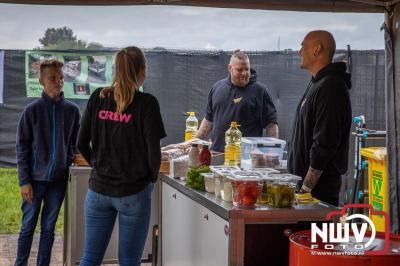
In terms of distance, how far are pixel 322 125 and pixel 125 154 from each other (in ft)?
3.60

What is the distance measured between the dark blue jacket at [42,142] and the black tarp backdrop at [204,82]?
120 inches

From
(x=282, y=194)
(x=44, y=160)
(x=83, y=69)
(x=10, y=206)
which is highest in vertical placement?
(x=83, y=69)

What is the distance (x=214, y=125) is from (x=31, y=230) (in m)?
1.87

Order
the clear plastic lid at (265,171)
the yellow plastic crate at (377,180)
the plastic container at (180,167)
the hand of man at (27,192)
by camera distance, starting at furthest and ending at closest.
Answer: the yellow plastic crate at (377,180)
the hand of man at (27,192)
the plastic container at (180,167)
the clear plastic lid at (265,171)

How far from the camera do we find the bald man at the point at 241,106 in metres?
5.48

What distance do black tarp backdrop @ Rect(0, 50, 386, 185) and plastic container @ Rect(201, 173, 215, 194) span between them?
13.3 feet

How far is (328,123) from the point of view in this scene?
11.6 ft

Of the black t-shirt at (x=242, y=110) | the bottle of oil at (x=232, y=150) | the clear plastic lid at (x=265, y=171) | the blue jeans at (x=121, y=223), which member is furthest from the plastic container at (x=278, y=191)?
the black t-shirt at (x=242, y=110)

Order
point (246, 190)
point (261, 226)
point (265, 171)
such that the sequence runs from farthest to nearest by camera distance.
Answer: point (265, 171)
point (261, 226)
point (246, 190)

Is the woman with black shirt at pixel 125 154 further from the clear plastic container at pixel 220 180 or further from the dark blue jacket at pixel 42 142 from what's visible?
the dark blue jacket at pixel 42 142

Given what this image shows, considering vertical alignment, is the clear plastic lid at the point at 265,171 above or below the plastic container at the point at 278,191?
above

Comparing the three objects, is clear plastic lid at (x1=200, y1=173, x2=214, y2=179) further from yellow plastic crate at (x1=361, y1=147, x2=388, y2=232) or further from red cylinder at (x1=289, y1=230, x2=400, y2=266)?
yellow plastic crate at (x1=361, y1=147, x2=388, y2=232)

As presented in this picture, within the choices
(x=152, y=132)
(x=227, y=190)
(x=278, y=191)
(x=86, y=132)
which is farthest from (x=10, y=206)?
(x=278, y=191)

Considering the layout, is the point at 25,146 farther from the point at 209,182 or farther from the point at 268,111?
the point at 268,111
